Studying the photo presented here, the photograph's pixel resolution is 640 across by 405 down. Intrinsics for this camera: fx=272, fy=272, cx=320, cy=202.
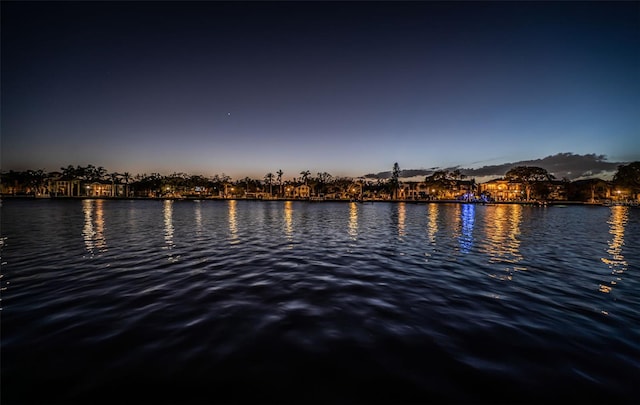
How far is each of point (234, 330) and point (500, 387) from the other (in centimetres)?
543

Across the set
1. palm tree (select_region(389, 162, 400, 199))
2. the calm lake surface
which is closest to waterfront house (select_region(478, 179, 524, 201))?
palm tree (select_region(389, 162, 400, 199))

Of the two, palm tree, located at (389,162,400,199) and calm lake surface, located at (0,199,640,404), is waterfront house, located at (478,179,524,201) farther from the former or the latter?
calm lake surface, located at (0,199,640,404)

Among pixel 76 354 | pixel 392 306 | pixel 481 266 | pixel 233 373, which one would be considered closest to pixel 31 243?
pixel 76 354

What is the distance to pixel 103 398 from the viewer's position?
14.0 ft

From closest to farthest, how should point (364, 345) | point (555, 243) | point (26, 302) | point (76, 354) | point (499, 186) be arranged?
point (76, 354) < point (364, 345) < point (26, 302) < point (555, 243) < point (499, 186)

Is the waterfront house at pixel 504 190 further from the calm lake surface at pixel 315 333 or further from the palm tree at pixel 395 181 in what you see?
the calm lake surface at pixel 315 333

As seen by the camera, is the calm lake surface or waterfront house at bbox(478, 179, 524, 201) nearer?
the calm lake surface

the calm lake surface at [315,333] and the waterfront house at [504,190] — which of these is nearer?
the calm lake surface at [315,333]

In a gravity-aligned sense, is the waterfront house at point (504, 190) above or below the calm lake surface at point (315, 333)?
above

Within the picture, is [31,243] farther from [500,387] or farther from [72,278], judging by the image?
[500,387]

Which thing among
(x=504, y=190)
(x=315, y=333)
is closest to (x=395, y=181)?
(x=504, y=190)

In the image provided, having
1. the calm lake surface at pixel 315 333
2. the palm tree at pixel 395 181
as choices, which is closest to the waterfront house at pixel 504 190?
the palm tree at pixel 395 181

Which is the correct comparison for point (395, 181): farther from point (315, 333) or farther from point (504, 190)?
point (315, 333)

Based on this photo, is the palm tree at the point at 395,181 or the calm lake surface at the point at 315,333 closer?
the calm lake surface at the point at 315,333
